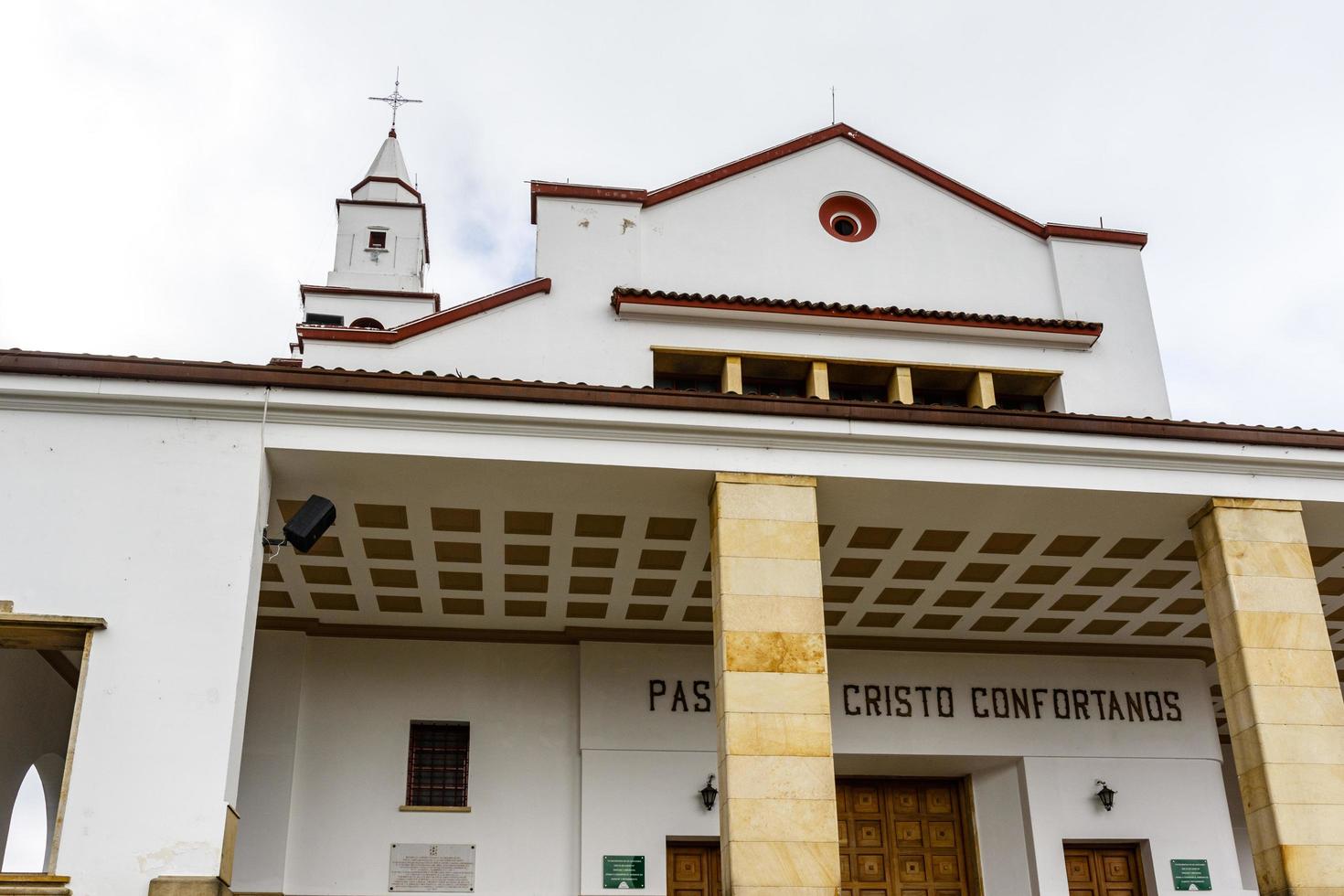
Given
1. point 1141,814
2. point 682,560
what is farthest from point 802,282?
point 1141,814

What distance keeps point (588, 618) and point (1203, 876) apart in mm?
A: 8597

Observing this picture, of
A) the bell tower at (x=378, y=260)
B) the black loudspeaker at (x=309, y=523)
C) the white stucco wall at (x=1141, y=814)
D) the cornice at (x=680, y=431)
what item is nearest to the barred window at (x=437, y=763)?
the black loudspeaker at (x=309, y=523)

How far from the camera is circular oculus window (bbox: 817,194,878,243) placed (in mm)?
17547

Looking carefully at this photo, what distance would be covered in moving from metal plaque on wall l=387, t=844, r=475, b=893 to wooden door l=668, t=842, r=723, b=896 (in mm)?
2454

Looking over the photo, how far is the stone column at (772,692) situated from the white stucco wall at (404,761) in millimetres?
4949

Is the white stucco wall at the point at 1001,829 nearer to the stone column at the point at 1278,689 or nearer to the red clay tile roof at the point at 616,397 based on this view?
the stone column at the point at 1278,689

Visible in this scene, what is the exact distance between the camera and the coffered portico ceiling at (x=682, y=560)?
11.5 meters

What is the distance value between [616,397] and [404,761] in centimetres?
624

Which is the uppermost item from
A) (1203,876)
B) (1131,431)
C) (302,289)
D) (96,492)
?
(302,289)

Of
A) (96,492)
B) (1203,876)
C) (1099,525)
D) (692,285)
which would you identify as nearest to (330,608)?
(96,492)

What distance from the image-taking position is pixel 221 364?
1060 centimetres

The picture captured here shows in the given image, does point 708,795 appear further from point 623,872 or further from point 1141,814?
point 1141,814

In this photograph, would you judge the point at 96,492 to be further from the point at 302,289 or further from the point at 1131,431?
the point at 302,289

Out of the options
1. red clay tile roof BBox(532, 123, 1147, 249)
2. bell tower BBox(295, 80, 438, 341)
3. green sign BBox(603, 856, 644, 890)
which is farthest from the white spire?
green sign BBox(603, 856, 644, 890)
